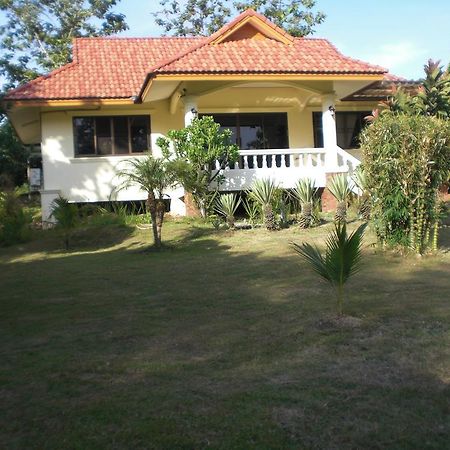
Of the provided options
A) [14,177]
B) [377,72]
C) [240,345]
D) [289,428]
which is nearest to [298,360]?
[240,345]

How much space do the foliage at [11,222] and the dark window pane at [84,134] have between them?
2.92 meters

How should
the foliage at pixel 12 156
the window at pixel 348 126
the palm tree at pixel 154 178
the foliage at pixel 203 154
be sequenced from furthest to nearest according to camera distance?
the foliage at pixel 12 156 → the window at pixel 348 126 → the foliage at pixel 203 154 → the palm tree at pixel 154 178

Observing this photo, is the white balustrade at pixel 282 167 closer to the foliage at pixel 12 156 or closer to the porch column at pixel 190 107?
the porch column at pixel 190 107

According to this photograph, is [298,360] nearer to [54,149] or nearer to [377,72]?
[377,72]

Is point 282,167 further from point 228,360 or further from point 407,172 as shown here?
point 228,360

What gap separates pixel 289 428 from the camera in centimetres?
370

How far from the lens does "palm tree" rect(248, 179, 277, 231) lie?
41.4 feet

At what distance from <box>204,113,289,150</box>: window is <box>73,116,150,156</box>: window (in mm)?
2453

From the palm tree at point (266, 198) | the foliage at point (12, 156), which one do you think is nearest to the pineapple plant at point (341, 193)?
the palm tree at point (266, 198)

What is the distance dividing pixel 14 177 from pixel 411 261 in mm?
24980

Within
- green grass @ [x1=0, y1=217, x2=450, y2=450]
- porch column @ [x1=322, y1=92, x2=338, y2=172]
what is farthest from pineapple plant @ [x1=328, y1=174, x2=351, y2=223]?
green grass @ [x1=0, y1=217, x2=450, y2=450]

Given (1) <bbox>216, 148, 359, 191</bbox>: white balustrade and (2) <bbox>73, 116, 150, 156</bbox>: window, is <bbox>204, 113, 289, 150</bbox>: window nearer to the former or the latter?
(1) <bbox>216, 148, 359, 191</bbox>: white balustrade

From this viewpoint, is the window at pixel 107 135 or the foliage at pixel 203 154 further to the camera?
the window at pixel 107 135

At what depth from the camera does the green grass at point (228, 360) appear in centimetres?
369
